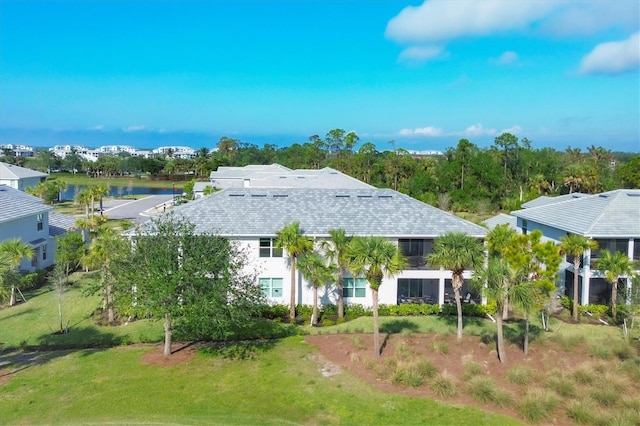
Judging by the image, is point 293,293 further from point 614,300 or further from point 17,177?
point 17,177

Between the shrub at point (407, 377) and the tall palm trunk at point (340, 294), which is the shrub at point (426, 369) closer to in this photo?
the shrub at point (407, 377)

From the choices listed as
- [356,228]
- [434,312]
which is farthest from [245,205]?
[434,312]

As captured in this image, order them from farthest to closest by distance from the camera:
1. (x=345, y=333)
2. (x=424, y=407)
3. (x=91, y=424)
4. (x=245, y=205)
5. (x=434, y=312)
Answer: (x=245, y=205)
(x=434, y=312)
(x=345, y=333)
(x=424, y=407)
(x=91, y=424)

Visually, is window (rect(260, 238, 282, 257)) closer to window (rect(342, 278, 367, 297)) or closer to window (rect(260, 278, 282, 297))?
window (rect(260, 278, 282, 297))

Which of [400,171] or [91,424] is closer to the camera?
[91,424]

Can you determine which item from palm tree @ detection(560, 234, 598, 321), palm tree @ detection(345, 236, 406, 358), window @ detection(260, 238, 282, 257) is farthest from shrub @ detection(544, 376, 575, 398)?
window @ detection(260, 238, 282, 257)

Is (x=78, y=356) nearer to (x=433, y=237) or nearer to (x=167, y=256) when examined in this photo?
(x=167, y=256)

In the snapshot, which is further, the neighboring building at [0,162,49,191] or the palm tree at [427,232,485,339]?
the neighboring building at [0,162,49,191]

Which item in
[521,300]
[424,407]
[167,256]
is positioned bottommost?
[424,407]

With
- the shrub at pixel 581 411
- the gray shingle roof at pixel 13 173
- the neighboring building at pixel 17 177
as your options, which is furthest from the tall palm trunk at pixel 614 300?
the gray shingle roof at pixel 13 173
